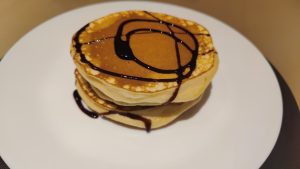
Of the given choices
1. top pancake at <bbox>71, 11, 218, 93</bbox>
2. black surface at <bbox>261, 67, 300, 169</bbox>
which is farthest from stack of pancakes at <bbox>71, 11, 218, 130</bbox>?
black surface at <bbox>261, 67, 300, 169</bbox>

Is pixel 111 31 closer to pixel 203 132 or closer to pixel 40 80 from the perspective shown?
pixel 40 80

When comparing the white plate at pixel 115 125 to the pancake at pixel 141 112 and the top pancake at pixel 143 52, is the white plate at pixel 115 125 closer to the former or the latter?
the pancake at pixel 141 112

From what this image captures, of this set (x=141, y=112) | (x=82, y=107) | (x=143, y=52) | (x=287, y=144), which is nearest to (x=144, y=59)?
(x=143, y=52)

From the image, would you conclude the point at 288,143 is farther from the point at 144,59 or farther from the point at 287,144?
the point at 144,59

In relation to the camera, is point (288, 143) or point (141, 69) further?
point (288, 143)

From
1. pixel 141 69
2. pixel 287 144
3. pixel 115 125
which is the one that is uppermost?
pixel 141 69

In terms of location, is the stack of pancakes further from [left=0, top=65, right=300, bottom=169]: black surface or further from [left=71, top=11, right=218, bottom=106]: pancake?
[left=0, top=65, right=300, bottom=169]: black surface

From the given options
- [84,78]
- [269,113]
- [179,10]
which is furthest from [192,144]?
[179,10]
